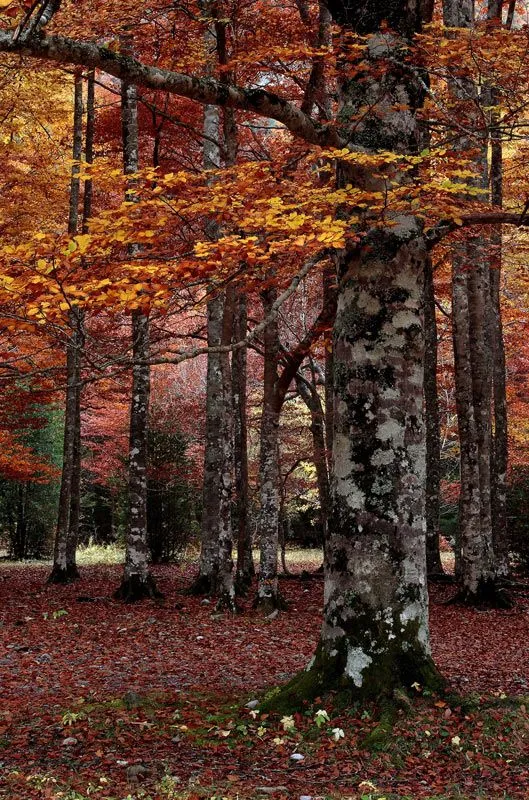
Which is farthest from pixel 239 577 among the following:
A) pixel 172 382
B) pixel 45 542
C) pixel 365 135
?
pixel 172 382

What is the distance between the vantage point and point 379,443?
4906 millimetres

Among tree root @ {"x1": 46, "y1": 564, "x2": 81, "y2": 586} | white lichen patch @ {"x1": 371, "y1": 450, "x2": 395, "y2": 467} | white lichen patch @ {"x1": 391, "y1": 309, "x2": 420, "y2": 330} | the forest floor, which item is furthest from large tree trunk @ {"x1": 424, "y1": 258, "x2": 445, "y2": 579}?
white lichen patch @ {"x1": 371, "y1": 450, "x2": 395, "y2": 467}

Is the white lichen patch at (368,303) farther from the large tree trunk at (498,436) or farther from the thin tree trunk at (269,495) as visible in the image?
the large tree trunk at (498,436)

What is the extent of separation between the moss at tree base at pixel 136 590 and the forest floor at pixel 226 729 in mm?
2559

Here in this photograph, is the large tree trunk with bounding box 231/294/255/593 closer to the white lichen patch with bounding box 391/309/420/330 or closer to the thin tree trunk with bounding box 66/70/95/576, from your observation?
the thin tree trunk with bounding box 66/70/95/576

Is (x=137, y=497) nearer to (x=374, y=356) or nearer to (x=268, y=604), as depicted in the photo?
(x=268, y=604)

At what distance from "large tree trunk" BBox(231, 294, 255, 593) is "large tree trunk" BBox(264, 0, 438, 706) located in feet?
22.3

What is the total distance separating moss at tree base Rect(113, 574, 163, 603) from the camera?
429 inches

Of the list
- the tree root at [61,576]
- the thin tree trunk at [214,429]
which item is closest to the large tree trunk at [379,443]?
the thin tree trunk at [214,429]

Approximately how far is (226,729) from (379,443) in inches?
85.8

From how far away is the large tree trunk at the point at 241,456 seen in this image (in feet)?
40.6

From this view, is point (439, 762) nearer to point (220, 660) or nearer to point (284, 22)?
point (220, 660)

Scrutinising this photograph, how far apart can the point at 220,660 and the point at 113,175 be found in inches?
192

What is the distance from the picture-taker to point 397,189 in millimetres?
4902
